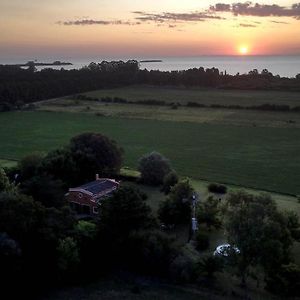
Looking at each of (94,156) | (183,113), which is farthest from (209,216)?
(183,113)

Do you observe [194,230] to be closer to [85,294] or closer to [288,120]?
[85,294]

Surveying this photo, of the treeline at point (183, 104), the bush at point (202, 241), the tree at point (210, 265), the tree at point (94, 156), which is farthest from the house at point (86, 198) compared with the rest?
the treeline at point (183, 104)

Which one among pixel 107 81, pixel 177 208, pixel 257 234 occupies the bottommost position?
pixel 177 208

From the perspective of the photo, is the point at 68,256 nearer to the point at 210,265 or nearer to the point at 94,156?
the point at 210,265

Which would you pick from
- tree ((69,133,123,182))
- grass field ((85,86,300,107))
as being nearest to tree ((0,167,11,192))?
tree ((69,133,123,182))

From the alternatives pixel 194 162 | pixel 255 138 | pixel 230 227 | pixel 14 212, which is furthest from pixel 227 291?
pixel 255 138

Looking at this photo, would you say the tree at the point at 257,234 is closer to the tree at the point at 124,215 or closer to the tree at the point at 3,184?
the tree at the point at 124,215
